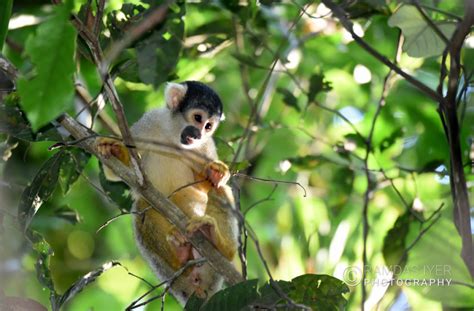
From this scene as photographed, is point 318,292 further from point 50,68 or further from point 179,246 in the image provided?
point 50,68

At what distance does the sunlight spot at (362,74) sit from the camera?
5302 mm

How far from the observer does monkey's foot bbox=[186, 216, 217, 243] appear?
11.2 feet

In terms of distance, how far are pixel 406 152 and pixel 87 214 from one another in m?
2.55

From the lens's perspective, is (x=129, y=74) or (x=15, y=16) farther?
(x=15, y=16)

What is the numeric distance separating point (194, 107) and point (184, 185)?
558mm

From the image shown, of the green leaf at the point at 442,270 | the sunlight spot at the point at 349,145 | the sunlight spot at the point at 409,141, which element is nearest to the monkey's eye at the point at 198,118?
the sunlight spot at the point at 349,145

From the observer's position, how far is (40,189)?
3191 millimetres

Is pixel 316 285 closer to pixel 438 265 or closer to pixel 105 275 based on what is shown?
pixel 438 265

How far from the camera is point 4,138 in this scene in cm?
334

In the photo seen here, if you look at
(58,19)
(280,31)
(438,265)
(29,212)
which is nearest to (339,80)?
(280,31)

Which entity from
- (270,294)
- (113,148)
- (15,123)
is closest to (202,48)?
(113,148)

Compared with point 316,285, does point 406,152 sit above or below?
above

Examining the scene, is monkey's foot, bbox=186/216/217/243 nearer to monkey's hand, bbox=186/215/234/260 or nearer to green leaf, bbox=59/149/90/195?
monkey's hand, bbox=186/215/234/260

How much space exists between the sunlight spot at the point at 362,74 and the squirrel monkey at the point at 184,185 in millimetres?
1448
